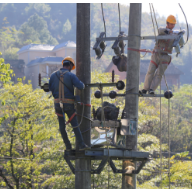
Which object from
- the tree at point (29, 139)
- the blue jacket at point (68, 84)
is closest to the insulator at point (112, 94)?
the blue jacket at point (68, 84)

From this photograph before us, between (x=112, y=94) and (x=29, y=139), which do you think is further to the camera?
(x=29, y=139)

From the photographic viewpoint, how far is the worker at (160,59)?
337 inches

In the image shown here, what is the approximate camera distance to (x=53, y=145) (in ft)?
65.8

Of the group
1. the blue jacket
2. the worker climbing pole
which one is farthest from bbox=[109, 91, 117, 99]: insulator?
the blue jacket

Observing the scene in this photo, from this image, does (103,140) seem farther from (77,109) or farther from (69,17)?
(69,17)

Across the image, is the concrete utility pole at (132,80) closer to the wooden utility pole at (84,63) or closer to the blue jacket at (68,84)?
the wooden utility pole at (84,63)

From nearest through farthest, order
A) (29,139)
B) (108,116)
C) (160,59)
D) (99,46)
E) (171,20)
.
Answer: (108,116) → (99,46) → (171,20) → (160,59) → (29,139)

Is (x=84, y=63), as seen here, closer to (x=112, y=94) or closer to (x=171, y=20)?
(x=112, y=94)

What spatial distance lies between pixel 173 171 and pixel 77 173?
12685 mm

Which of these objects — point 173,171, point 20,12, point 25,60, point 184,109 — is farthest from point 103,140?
point 20,12

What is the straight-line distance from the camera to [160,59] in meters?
8.80

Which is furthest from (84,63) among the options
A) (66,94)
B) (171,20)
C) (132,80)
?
(171,20)

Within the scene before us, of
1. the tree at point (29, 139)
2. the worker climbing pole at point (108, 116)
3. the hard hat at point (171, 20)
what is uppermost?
the hard hat at point (171, 20)

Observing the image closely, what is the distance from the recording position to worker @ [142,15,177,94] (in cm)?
856
